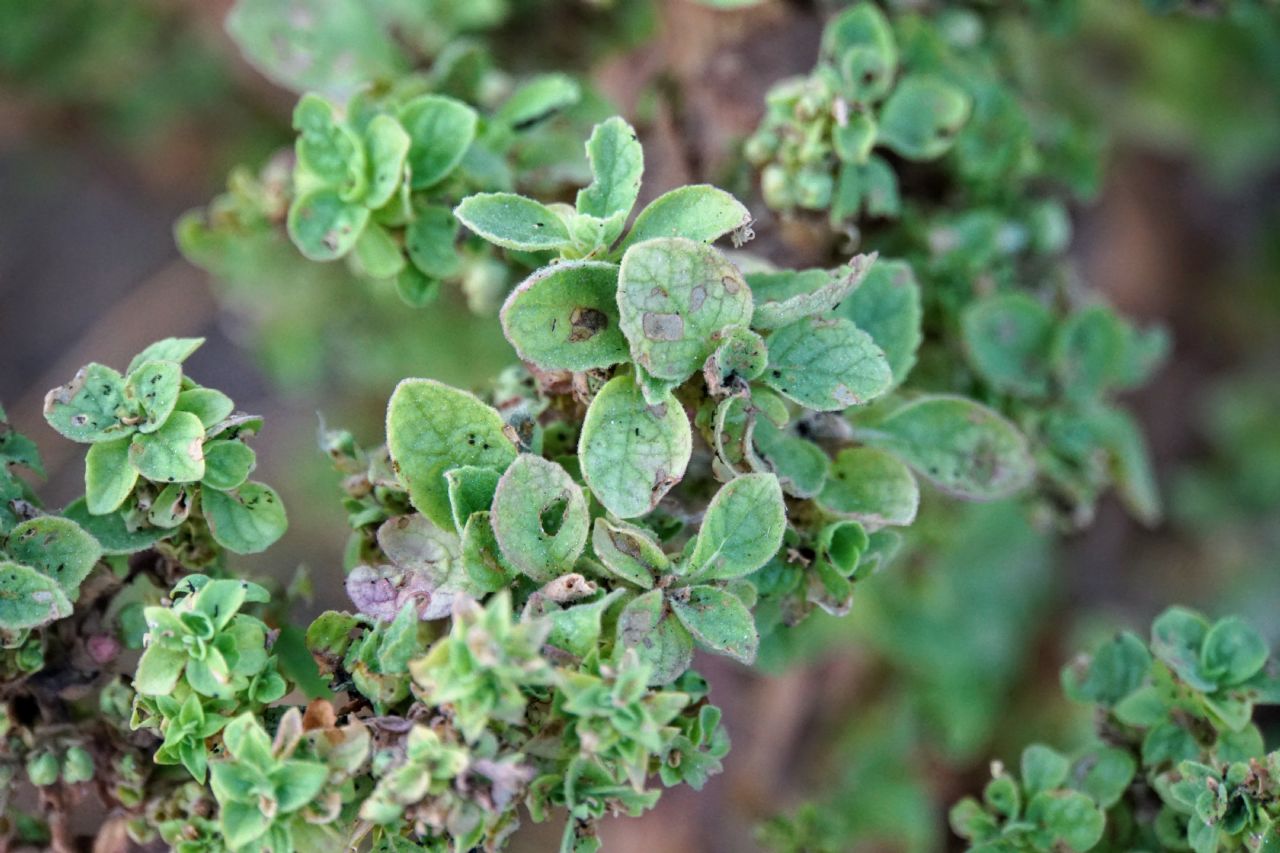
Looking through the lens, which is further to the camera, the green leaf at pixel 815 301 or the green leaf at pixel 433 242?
the green leaf at pixel 433 242

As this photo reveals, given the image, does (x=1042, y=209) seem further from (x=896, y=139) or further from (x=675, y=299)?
(x=675, y=299)

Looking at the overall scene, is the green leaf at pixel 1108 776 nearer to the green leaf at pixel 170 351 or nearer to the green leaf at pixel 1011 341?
the green leaf at pixel 1011 341

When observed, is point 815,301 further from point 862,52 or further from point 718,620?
point 862,52

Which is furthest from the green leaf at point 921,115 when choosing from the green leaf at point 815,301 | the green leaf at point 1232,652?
the green leaf at point 1232,652

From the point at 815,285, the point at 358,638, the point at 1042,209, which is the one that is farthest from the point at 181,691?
the point at 1042,209

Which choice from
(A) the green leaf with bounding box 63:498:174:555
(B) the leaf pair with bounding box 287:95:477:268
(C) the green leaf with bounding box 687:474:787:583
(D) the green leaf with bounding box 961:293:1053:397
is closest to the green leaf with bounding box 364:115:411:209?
(B) the leaf pair with bounding box 287:95:477:268

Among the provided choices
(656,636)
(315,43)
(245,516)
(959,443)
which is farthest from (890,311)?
(315,43)

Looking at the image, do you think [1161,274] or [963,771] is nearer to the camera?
[963,771]
